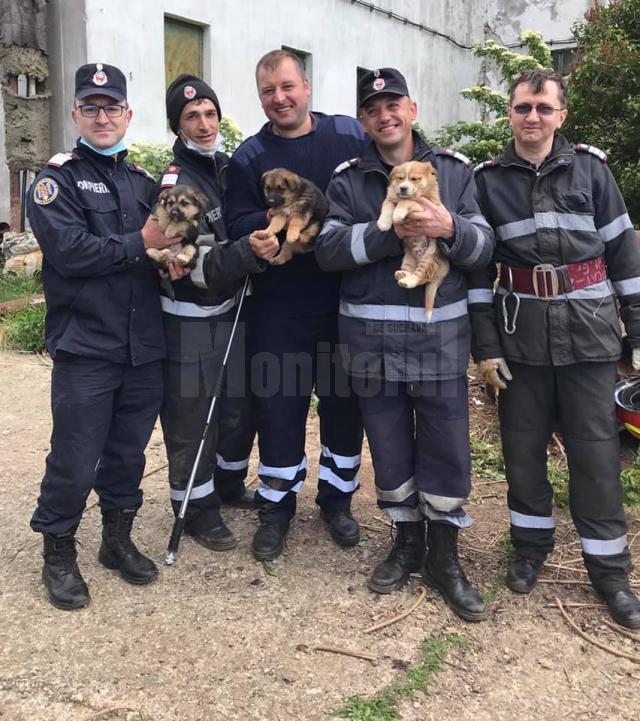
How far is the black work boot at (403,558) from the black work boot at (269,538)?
55cm

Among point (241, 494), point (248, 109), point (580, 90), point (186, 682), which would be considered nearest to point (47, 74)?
point (248, 109)

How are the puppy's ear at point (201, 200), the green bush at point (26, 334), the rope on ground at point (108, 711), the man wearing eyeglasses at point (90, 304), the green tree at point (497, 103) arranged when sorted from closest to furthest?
1. the rope on ground at point (108, 711)
2. the man wearing eyeglasses at point (90, 304)
3. the puppy's ear at point (201, 200)
4. the green bush at point (26, 334)
5. the green tree at point (497, 103)

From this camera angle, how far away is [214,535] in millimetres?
3643

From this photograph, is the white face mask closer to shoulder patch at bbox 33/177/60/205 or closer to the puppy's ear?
the puppy's ear

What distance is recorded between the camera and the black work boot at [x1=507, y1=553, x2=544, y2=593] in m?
3.21

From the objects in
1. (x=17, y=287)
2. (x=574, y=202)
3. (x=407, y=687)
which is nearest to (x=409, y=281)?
(x=574, y=202)

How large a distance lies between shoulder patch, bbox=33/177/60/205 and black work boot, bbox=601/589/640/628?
9.90 ft

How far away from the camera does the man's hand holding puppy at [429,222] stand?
2779 millimetres

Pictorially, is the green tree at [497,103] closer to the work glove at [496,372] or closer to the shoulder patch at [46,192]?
the work glove at [496,372]

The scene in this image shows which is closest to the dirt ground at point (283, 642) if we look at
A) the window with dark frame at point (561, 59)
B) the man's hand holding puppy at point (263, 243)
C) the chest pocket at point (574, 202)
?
the man's hand holding puppy at point (263, 243)

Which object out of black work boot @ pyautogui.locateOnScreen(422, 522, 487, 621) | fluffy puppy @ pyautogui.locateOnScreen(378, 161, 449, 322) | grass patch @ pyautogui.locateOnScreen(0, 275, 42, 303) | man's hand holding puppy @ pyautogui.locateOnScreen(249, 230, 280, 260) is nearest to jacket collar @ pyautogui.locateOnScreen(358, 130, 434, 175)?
fluffy puppy @ pyautogui.locateOnScreen(378, 161, 449, 322)

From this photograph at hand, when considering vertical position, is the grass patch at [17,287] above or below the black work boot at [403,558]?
above

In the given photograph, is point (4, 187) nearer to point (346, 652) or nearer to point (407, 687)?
point (346, 652)

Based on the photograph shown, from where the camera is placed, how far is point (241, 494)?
4199mm
